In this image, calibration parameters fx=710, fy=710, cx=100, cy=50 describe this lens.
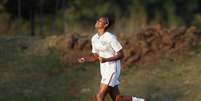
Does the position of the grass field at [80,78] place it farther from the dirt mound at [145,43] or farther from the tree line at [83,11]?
the tree line at [83,11]

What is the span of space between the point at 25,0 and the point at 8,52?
9.43 m

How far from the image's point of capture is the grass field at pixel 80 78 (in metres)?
11.8

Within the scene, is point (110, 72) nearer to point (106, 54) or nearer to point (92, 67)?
point (106, 54)

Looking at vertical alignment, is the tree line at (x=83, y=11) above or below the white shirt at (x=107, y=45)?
below

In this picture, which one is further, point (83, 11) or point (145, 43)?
point (83, 11)

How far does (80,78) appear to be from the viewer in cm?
1308

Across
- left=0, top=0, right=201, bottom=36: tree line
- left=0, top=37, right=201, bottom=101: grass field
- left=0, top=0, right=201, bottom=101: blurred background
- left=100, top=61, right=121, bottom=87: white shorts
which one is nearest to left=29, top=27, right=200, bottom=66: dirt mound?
left=0, top=0, right=201, bottom=101: blurred background

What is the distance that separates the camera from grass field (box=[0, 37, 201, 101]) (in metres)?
11.8

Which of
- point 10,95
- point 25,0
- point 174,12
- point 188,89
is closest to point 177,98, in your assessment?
point 188,89

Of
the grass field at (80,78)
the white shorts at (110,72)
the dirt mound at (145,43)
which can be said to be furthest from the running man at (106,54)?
the dirt mound at (145,43)

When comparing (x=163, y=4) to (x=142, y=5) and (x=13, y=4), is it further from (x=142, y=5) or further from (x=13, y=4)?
(x=13, y=4)

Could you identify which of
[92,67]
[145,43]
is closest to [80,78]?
[92,67]

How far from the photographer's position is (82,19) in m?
25.7

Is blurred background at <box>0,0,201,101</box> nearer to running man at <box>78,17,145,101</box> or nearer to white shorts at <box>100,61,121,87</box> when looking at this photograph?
running man at <box>78,17,145,101</box>
